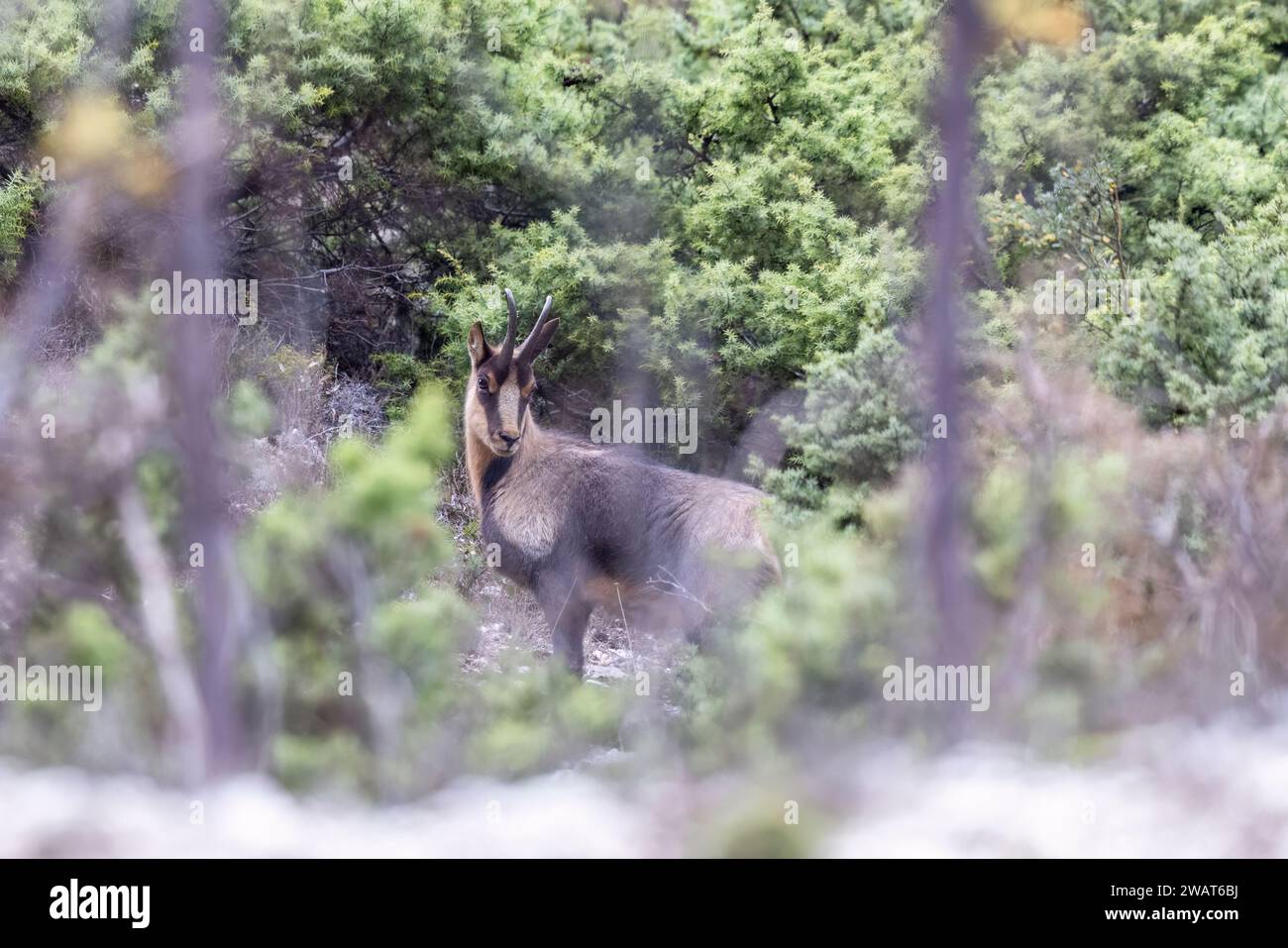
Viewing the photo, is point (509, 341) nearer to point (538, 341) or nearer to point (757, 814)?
point (538, 341)

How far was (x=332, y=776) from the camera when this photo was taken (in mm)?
5855

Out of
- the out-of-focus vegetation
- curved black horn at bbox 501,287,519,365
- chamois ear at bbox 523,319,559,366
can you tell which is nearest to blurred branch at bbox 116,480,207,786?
the out-of-focus vegetation

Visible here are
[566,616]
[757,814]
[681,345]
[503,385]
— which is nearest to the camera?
[757,814]

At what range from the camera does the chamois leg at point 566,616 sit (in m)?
9.28

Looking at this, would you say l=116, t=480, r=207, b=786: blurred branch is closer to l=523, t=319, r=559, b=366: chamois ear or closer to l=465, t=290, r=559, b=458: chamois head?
l=465, t=290, r=559, b=458: chamois head

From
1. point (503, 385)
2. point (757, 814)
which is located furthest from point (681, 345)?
point (757, 814)

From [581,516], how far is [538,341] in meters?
1.33

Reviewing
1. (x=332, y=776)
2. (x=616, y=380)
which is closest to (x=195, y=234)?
(x=332, y=776)

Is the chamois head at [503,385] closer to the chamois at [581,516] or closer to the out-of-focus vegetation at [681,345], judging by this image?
the chamois at [581,516]

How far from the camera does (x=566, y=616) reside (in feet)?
30.6

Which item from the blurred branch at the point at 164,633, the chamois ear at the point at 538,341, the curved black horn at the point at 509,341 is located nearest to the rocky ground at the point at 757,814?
the blurred branch at the point at 164,633

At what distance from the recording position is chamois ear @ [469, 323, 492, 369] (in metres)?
9.63
